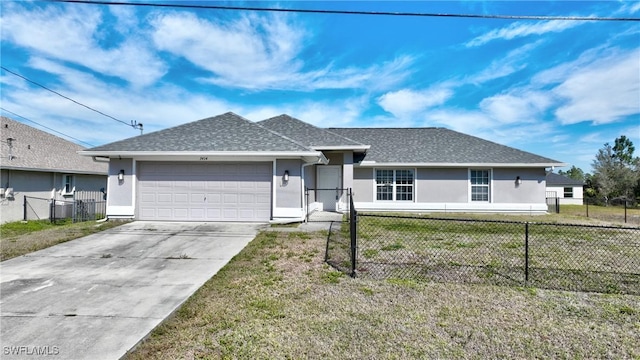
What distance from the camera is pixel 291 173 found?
36.8 feet

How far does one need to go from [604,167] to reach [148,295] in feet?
152

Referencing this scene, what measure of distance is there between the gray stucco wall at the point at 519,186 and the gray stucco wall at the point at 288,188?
1122 centimetres

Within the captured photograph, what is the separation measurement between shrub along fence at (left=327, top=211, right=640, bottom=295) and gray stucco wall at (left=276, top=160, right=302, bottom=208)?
79.3 inches

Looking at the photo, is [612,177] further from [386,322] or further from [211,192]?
[386,322]

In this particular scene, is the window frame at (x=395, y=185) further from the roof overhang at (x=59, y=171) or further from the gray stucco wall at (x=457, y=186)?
the roof overhang at (x=59, y=171)

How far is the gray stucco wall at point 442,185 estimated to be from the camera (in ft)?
54.2

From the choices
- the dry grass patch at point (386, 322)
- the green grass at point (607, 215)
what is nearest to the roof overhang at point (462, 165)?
the green grass at point (607, 215)

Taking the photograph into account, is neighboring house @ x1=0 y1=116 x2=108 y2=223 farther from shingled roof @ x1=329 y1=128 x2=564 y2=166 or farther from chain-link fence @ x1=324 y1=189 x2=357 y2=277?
shingled roof @ x1=329 y1=128 x2=564 y2=166

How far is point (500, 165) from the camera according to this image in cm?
1591

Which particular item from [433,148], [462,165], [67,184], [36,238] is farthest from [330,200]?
[67,184]

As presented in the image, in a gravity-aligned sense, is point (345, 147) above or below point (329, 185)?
above

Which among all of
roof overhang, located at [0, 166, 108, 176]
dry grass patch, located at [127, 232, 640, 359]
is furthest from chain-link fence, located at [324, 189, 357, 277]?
roof overhang, located at [0, 166, 108, 176]

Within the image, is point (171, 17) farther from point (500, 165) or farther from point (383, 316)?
point (500, 165)

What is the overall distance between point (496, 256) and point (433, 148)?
11.6 metres
